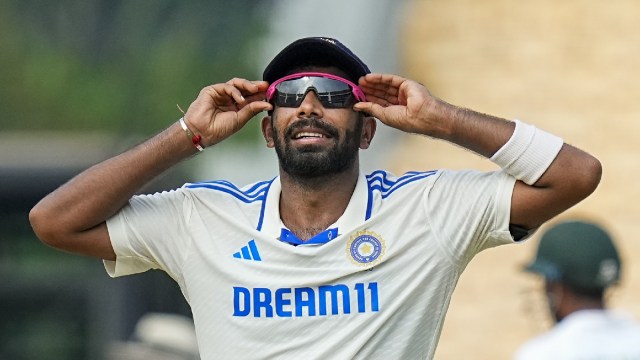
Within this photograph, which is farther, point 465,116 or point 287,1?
point 287,1

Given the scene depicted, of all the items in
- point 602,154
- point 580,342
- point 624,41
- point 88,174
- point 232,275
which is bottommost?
point 580,342

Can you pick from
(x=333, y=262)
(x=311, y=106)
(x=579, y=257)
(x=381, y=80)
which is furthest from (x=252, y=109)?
(x=579, y=257)

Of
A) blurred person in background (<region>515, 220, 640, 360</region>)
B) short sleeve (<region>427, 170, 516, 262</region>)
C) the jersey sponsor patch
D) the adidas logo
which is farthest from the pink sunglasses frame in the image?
blurred person in background (<region>515, 220, 640, 360</region>)

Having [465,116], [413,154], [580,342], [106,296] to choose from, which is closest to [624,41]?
[413,154]

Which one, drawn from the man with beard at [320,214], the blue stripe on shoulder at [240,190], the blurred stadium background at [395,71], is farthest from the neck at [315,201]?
the blurred stadium background at [395,71]

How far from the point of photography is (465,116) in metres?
4.85

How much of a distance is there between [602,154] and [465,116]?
773 centimetres

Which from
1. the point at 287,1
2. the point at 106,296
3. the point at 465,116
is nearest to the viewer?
the point at 465,116

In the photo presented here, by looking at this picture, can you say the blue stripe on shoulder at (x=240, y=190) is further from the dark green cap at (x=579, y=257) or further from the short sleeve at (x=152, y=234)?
the dark green cap at (x=579, y=257)

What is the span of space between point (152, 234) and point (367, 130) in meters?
0.85

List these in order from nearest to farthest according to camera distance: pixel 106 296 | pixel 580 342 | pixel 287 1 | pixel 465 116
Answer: pixel 580 342 < pixel 465 116 < pixel 106 296 < pixel 287 1

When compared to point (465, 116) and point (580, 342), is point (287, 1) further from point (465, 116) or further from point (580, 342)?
point (580, 342)

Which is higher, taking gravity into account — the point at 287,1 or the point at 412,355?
the point at 287,1

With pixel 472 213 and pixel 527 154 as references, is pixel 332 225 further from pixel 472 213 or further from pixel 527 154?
pixel 527 154
